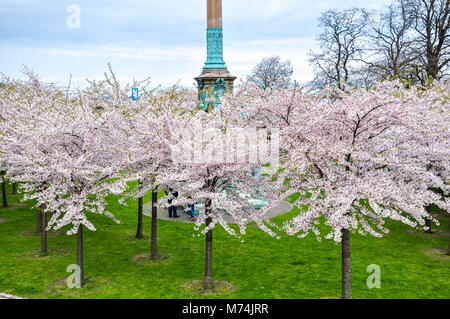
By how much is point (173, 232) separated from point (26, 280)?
22.3 feet

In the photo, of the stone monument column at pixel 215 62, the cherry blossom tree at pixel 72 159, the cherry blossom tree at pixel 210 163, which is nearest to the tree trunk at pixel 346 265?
the cherry blossom tree at pixel 210 163

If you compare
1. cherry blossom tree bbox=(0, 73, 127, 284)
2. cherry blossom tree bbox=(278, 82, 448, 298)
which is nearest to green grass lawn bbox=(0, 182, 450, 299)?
cherry blossom tree bbox=(0, 73, 127, 284)

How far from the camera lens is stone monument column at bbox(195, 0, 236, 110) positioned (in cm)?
2112

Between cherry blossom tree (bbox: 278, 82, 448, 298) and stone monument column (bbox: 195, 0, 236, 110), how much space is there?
10.0m

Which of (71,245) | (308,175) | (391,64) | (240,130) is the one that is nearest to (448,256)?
(308,175)

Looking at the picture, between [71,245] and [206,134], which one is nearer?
[206,134]

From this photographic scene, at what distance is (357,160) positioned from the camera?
11320 millimetres

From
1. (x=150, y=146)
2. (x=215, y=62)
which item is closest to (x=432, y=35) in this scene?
(x=215, y=62)

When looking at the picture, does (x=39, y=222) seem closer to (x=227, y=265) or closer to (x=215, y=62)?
(x=227, y=265)

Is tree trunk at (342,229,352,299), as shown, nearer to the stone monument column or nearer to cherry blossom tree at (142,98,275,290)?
cherry blossom tree at (142,98,275,290)

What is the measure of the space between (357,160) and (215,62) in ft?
40.5

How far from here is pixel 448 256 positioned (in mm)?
15578
